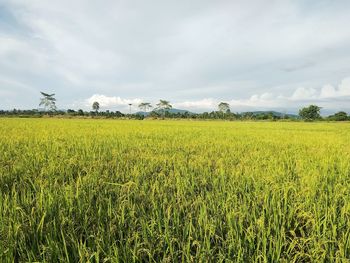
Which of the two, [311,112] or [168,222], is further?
[311,112]

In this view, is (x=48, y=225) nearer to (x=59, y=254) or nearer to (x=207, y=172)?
(x=59, y=254)

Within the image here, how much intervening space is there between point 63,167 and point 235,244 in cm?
326

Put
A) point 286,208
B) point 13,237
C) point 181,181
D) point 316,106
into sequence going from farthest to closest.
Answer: point 316,106
point 181,181
point 286,208
point 13,237

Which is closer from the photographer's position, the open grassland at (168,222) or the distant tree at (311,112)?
the open grassland at (168,222)

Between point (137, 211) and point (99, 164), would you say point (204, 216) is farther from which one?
point (99, 164)

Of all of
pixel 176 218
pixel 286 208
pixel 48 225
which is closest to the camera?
pixel 48 225

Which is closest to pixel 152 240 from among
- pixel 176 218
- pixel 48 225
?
pixel 176 218

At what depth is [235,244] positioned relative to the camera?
188 cm

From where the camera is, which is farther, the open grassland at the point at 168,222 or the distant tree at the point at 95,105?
the distant tree at the point at 95,105

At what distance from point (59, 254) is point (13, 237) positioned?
0.50 m

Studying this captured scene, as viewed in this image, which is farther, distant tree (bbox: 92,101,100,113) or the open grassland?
distant tree (bbox: 92,101,100,113)

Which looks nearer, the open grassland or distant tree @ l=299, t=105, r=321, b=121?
the open grassland

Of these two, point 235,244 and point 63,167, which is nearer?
point 235,244

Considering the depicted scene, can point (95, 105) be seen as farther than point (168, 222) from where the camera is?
Yes
